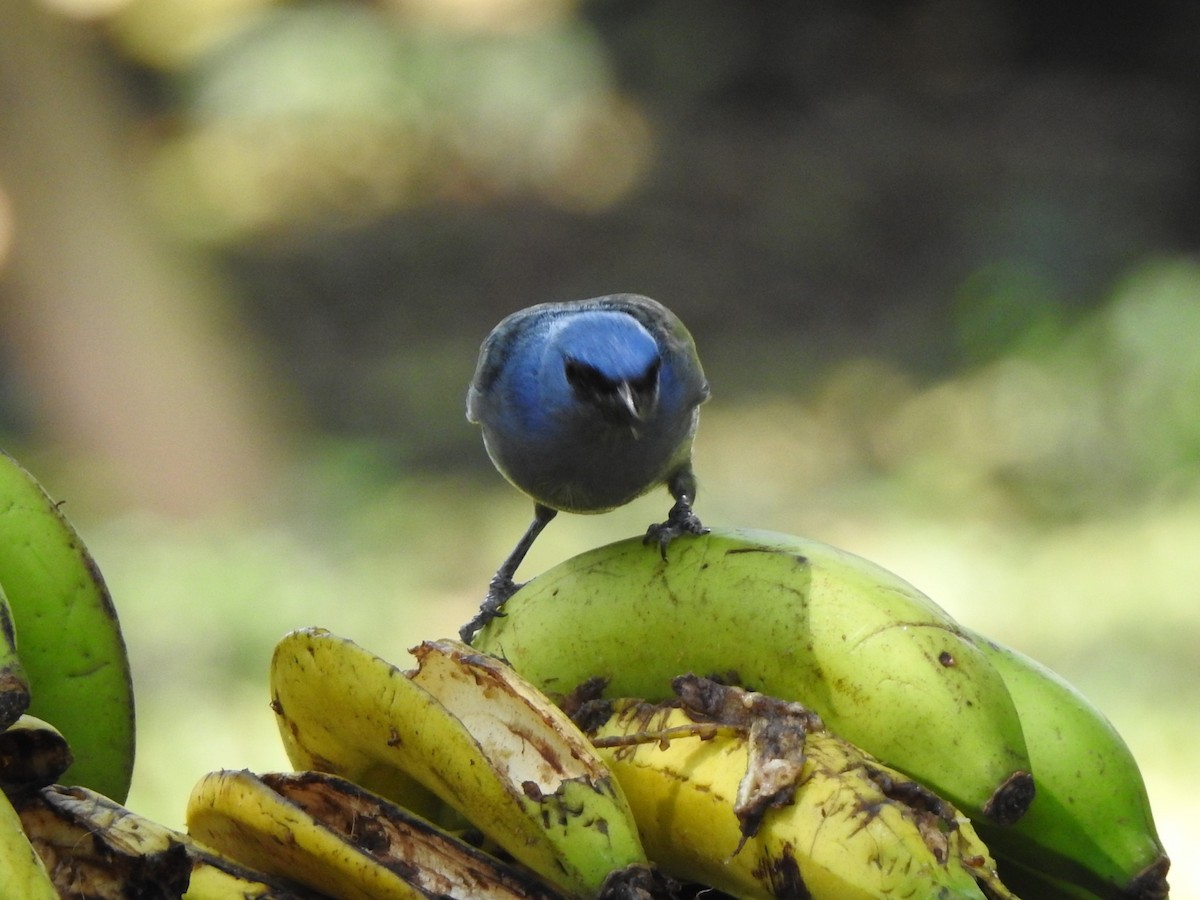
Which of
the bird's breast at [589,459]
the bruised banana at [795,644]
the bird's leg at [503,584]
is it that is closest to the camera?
the bruised banana at [795,644]

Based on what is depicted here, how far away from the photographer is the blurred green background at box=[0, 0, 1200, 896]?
520 cm

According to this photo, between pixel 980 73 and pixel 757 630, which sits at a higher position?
pixel 980 73

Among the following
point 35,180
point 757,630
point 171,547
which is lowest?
point 757,630

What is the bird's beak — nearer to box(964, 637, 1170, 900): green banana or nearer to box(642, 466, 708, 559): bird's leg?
box(642, 466, 708, 559): bird's leg

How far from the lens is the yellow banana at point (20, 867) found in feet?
3.19

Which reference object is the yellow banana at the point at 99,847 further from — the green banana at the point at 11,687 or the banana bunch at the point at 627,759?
the green banana at the point at 11,687

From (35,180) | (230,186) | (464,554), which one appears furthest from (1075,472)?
(35,180)

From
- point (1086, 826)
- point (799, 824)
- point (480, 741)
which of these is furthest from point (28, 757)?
point (1086, 826)

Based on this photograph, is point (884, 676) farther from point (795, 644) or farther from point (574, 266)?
point (574, 266)

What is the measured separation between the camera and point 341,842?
3.71 ft

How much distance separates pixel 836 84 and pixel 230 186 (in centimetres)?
339

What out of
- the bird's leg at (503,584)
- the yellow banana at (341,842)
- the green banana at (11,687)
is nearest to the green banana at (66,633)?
the yellow banana at (341,842)

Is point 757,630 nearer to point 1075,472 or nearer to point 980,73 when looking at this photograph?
point 1075,472

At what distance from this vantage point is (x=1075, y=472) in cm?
520
